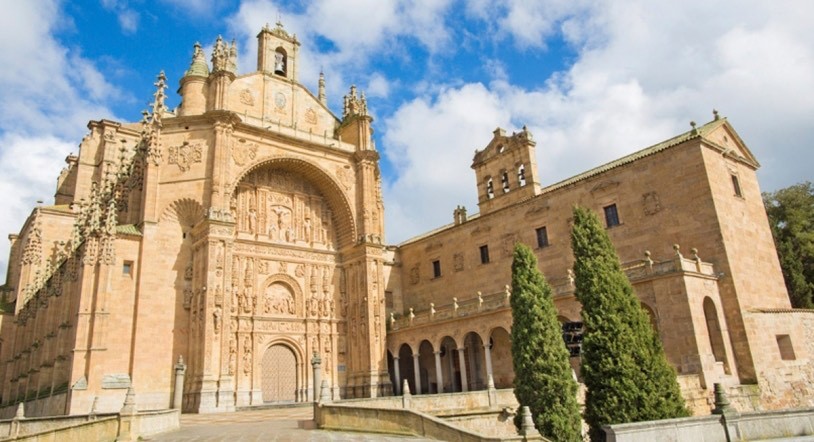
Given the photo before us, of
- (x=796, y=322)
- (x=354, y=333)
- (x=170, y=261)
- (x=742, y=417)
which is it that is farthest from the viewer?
(x=354, y=333)

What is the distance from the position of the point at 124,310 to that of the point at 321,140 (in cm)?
1430

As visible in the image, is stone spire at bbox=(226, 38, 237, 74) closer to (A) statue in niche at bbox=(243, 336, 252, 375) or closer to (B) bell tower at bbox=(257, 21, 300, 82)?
(B) bell tower at bbox=(257, 21, 300, 82)

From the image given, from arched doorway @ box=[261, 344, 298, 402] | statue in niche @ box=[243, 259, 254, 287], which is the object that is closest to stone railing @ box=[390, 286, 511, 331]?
arched doorway @ box=[261, 344, 298, 402]

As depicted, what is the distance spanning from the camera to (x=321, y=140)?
107 ft

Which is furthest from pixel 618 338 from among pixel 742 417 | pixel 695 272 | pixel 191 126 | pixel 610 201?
pixel 191 126

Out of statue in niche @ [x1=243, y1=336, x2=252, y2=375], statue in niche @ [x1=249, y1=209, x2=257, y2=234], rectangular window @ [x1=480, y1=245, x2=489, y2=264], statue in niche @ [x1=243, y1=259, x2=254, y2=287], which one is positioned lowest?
statue in niche @ [x1=243, y1=336, x2=252, y2=375]

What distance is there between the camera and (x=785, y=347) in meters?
21.7

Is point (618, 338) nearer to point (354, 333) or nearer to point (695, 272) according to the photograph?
point (695, 272)

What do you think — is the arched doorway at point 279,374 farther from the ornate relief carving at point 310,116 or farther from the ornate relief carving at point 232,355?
the ornate relief carving at point 310,116

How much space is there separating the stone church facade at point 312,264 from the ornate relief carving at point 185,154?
70 mm

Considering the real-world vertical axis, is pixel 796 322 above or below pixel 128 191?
below

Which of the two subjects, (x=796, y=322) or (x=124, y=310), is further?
(x=124, y=310)

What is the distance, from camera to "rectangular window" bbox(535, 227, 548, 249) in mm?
27828

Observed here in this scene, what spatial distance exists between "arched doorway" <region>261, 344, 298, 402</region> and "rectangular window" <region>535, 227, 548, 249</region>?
46.7 feet
